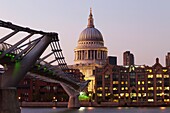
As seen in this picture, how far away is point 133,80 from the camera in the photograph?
162625 mm

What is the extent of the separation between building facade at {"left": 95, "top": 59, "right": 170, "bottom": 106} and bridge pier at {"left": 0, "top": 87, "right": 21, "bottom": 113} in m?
112

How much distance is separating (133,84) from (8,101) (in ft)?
391

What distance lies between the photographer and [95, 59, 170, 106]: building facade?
15838cm

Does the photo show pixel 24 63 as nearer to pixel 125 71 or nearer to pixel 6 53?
pixel 6 53

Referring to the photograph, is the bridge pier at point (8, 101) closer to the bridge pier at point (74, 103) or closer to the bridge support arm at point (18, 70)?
the bridge support arm at point (18, 70)

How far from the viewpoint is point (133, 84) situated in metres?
162

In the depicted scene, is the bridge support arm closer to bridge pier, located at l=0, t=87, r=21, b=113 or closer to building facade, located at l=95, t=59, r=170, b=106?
bridge pier, located at l=0, t=87, r=21, b=113

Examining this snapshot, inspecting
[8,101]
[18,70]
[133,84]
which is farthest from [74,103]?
[8,101]

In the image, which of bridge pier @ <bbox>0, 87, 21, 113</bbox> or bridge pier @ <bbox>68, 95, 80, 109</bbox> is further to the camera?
bridge pier @ <bbox>68, 95, 80, 109</bbox>

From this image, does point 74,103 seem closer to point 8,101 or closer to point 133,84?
point 133,84

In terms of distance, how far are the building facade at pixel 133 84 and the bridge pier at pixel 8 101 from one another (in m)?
112

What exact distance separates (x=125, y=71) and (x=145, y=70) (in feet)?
Result: 23.0

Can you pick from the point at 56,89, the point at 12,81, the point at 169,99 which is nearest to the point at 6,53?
the point at 12,81

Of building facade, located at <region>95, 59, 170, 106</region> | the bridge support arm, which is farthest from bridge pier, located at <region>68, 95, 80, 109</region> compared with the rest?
the bridge support arm
